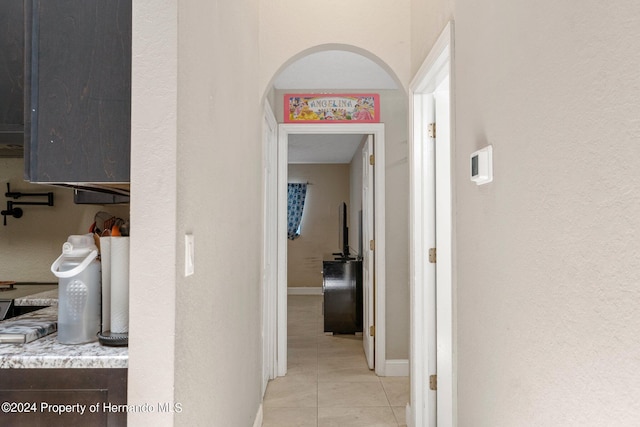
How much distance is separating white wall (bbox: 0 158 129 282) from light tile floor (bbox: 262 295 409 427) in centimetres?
166

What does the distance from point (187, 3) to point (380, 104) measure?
9.24ft

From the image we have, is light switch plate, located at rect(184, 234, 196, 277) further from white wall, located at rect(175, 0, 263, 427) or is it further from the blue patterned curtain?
the blue patterned curtain

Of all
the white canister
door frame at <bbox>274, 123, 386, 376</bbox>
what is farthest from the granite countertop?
door frame at <bbox>274, 123, 386, 376</bbox>

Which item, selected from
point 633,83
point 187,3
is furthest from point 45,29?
point 633,83

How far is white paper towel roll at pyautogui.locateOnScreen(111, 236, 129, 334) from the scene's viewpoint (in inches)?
49.3

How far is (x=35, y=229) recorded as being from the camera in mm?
2328

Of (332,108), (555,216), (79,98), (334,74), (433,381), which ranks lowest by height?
(433,381)

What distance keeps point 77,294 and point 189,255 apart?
1.27 ft

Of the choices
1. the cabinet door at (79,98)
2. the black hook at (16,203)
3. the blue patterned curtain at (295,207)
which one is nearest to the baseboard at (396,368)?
the black hook at (16,203)

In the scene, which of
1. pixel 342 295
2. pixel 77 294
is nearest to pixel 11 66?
pixel 77 294

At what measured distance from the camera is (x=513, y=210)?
1.13 metres

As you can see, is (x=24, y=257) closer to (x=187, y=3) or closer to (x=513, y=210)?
(x=187, y=3)

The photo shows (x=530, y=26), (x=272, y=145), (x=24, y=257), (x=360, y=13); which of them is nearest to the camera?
(x=530, y=26)

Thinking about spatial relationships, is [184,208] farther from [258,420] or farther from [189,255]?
[258,420]
